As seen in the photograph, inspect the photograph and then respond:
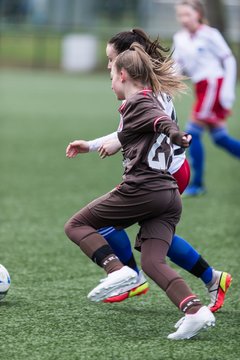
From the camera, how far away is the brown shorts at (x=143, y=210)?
13.7 feet

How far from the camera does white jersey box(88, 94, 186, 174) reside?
4332mm

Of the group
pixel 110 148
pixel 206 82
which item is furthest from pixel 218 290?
pixel 206 82

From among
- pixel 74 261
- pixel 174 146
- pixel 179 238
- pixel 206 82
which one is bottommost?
pixel 74 261

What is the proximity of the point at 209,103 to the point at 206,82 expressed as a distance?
24 centimetres

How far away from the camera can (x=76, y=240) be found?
171 inches

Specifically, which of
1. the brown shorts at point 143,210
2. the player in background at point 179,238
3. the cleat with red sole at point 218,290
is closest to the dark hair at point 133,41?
the player in background at point 179,238

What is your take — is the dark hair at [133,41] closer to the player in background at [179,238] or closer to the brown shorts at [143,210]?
the player in background at [179,238]

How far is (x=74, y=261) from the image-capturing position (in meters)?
6.02

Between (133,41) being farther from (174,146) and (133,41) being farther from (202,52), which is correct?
(202,52)

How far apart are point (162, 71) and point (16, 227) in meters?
3.00

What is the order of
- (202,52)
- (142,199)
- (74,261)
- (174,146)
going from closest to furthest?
1. (142,199)
2. (174,146)
3. (74,261)
4. (202,52)

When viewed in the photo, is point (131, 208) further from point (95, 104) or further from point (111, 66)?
point (95, 104)

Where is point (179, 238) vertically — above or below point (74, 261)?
above

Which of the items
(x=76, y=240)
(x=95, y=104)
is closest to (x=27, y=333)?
(x=76, y=240)
